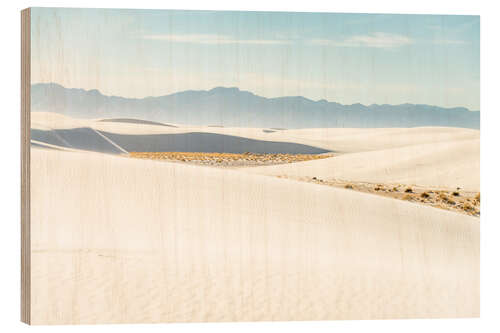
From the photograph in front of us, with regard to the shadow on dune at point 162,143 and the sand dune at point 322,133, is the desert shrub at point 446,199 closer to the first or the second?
the sand dune at point 322,133

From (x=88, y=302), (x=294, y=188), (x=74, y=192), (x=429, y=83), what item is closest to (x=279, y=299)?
(x=294, y=188)

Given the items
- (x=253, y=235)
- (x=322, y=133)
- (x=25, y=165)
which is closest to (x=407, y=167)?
(x=322, y=133)

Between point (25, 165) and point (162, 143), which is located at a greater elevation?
point (162, 143)

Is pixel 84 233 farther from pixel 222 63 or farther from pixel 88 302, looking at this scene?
pixel 222 63

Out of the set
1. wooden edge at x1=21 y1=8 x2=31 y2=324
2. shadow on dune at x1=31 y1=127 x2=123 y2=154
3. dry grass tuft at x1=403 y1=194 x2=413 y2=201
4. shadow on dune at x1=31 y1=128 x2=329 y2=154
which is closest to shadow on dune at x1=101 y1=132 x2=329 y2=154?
shadow on dune at x1=31 y1=128 x2=329 y2=154

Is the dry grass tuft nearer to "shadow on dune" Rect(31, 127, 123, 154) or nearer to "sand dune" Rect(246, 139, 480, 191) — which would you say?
"sand dune" Rect(246, 139, 480, 191)

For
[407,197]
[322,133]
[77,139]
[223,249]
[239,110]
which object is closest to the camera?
[77,139]

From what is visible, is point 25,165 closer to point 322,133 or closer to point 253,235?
point 253,235
